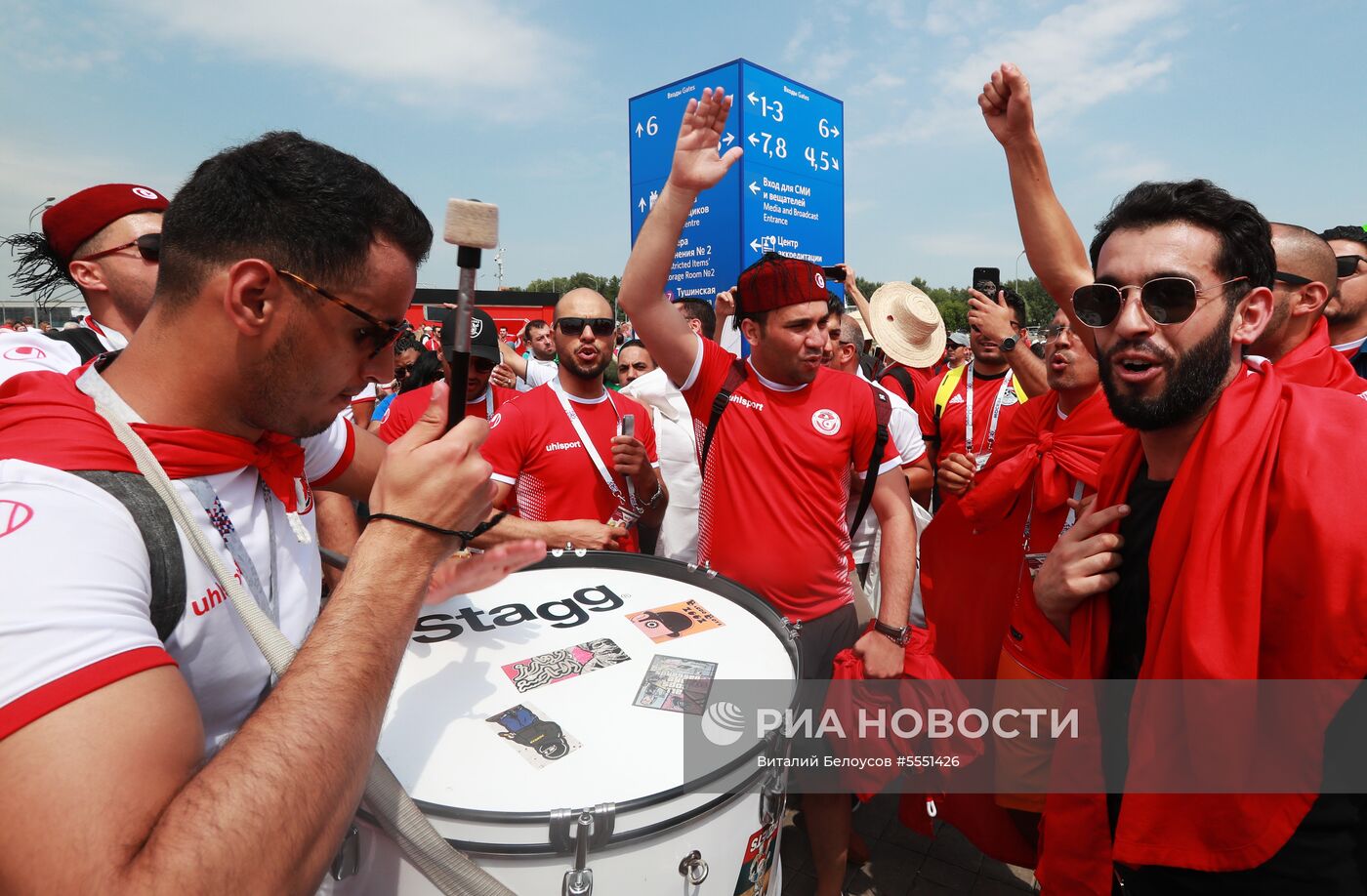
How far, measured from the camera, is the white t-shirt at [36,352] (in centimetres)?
221

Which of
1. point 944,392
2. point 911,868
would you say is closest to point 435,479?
point 911,868

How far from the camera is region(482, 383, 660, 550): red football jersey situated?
3.45 meters

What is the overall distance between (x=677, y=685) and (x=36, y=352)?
2555mm

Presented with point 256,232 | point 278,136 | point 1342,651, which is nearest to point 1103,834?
point 1342,651

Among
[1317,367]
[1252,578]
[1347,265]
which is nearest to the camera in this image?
[1252,578]

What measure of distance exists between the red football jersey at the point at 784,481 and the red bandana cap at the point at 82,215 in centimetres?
246

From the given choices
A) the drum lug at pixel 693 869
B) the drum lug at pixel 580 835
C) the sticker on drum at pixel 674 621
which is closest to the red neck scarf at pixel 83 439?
the drum lug at pixel 580 835

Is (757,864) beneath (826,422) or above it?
beneath

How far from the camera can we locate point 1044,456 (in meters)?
2.73

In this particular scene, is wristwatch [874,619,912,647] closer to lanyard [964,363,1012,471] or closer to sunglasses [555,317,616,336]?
lanyard [964,363,1012,471]

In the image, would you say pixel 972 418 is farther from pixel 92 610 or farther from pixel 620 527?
pixel 92 610

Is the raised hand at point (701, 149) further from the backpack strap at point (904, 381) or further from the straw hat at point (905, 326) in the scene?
the straw hat at point (905, 326)

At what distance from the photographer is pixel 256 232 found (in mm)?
1173

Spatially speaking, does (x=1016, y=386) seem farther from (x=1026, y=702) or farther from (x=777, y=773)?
(x=777, y=773)
